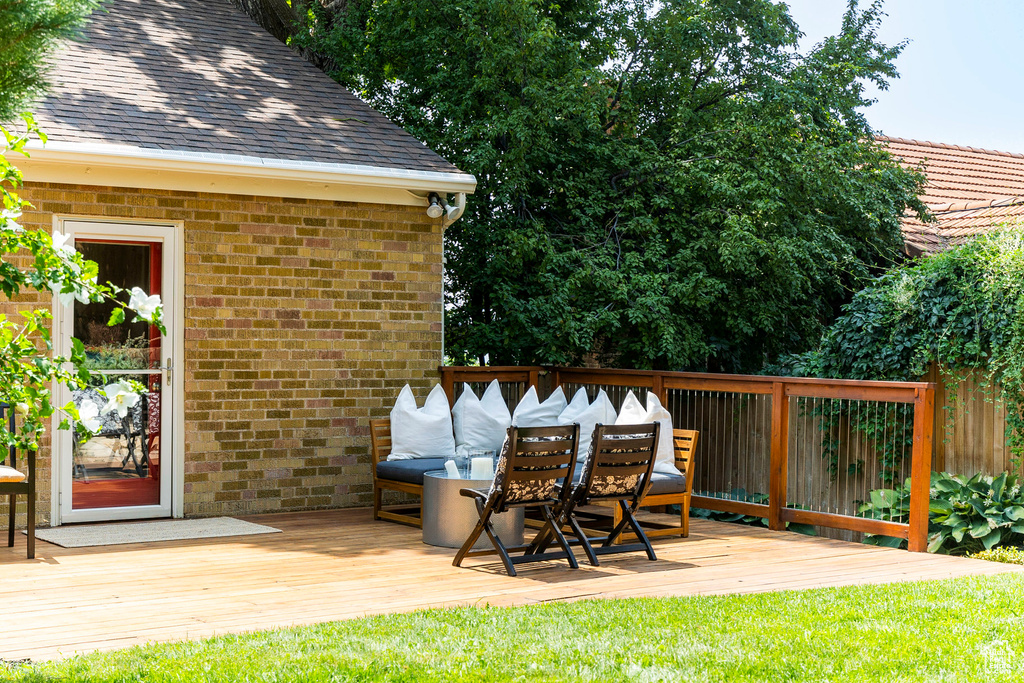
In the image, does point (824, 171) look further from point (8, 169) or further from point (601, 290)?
point (8, 169)

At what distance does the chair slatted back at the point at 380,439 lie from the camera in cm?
915

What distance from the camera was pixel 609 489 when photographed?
734cm

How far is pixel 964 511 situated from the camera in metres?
8.34

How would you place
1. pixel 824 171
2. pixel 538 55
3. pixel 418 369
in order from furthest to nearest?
pixel 824 171 < pixel 538 55 < pixel 418 369

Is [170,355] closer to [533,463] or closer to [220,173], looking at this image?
[220,173]

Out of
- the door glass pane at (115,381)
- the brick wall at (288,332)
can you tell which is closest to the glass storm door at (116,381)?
the door glass pane at (115,381)

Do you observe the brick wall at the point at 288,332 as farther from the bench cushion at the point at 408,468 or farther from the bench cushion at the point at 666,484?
the bench cushion at the point at 666,484

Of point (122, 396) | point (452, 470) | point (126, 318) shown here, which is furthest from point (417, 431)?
point (122, 396)

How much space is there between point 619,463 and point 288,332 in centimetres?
356

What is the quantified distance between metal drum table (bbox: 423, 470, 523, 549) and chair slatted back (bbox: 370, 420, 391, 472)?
1306 millimetres

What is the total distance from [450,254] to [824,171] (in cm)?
408

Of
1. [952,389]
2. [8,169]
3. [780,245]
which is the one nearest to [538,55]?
[780,245]

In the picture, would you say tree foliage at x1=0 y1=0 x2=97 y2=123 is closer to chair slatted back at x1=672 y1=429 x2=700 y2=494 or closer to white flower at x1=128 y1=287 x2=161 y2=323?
white flower at x1=128 y1=287 x2=161 y2=323

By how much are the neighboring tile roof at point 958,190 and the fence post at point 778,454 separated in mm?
4189
